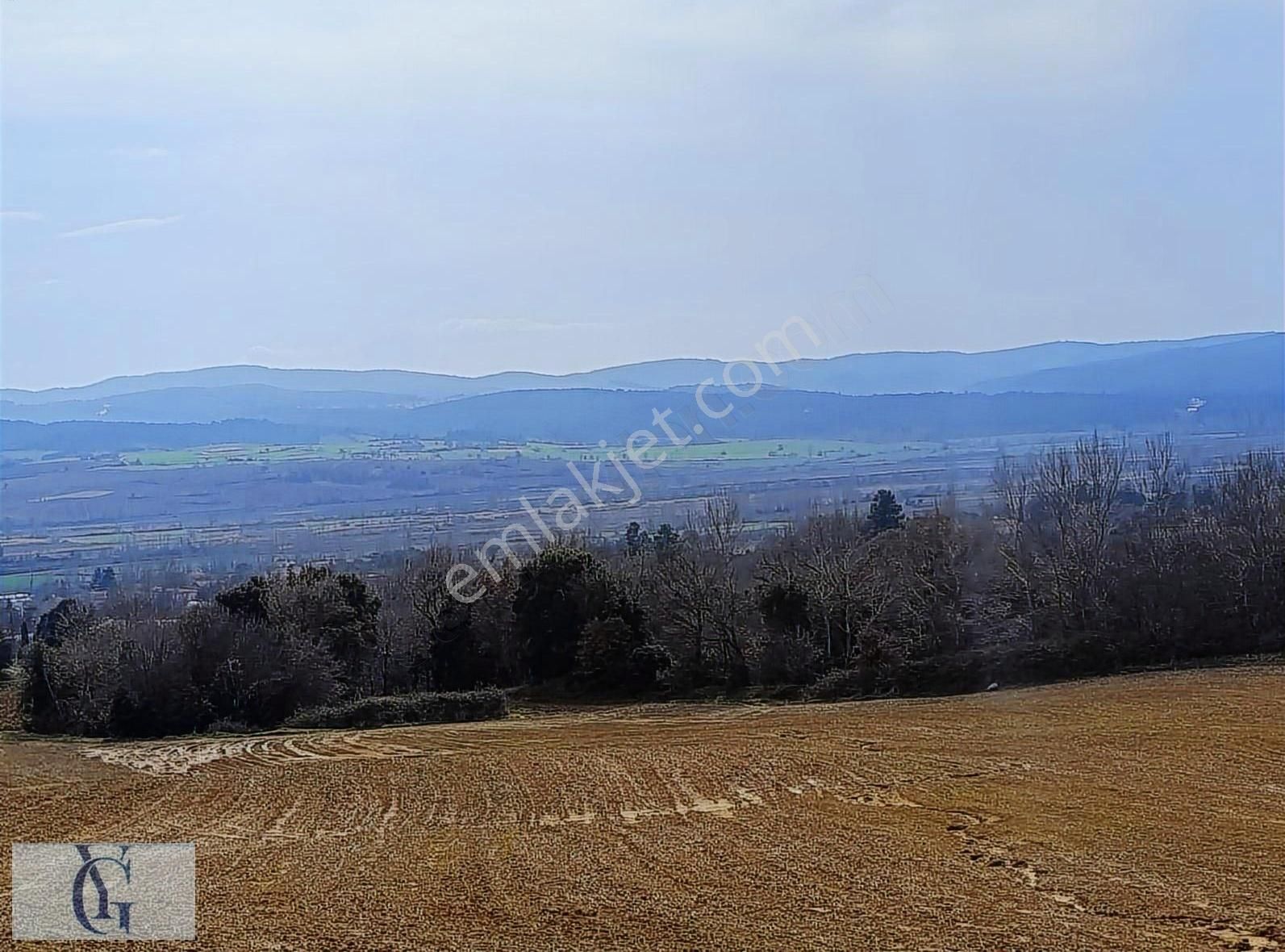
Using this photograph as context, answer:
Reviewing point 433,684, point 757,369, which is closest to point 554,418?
point 757,369

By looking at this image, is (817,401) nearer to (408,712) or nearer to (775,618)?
(775,618)

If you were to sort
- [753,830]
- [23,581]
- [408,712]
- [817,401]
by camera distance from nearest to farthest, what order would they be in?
[753,830] → [408,712] → [23,581] → [817,401]

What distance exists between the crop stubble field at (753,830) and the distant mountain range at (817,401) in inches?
1634

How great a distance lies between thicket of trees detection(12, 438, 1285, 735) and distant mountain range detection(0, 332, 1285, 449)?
959 inches

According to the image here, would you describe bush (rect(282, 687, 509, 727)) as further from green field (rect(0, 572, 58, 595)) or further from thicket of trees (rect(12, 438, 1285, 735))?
green field (rect(0, 572, 58, 595))

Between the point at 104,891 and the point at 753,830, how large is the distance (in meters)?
6.33

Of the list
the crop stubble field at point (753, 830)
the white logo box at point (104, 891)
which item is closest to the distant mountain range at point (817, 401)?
the crop stubble field at point (753, 830)

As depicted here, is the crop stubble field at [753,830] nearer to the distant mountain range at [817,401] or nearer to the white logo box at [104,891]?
the white logo box at [104,891]

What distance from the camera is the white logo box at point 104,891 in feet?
31.9

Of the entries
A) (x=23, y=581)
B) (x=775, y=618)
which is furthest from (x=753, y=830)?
(x=23, y=581)

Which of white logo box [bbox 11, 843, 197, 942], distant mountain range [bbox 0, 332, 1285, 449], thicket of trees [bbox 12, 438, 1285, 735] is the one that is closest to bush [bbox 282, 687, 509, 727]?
thicket of trees [bbox 12, 438, 1285, 735]

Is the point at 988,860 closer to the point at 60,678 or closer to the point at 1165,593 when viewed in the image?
the point at 1165,593

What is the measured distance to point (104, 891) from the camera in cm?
1086

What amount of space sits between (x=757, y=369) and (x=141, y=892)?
45.0 m
